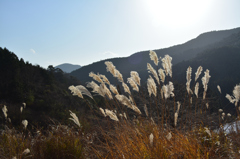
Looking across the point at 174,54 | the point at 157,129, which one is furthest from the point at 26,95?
the point at 174,54

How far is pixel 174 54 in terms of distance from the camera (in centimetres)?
6744

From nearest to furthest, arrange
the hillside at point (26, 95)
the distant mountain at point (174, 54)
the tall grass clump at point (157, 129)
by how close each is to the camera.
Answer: the tall grass clump at point (157, 129) → the hillside at point (26, 95) → the distant mountain at point (174, 54)

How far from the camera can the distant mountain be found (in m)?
57.9

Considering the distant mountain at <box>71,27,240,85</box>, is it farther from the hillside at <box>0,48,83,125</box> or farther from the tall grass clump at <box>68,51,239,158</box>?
the tall grass clump at <box>68,51,239,158</box>

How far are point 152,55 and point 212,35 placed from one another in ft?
299

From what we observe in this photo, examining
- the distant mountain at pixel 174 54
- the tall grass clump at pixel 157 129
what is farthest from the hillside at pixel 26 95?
the distant mountain at pixel 174 54

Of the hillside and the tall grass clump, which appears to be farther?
the hillside

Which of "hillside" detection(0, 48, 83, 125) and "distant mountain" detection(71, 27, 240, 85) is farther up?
"distant mountain" detection(71, 27, 240, 85)

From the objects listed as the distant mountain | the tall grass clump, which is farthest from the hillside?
the distant mountain

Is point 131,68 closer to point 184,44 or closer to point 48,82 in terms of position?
point 184,44

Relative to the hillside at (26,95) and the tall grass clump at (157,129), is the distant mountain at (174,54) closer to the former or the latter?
the hillside at (26,95)

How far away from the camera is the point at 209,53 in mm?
46031

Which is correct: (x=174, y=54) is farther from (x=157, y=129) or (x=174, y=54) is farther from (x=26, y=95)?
(x=157, y=129)

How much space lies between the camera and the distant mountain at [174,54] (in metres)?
57.9
